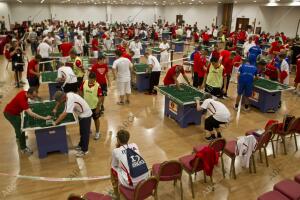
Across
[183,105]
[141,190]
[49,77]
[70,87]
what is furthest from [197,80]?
[141,190]

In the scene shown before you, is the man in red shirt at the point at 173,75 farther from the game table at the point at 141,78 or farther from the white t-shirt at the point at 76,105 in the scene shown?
the white t-shirt at the point at 76,105

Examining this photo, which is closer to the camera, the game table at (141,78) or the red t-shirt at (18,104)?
the red t-shirt at (18,104)

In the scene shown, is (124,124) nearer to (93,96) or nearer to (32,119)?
(93,96)

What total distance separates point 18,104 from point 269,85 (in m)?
6.53

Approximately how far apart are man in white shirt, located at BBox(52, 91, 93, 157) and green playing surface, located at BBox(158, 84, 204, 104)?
2.21m

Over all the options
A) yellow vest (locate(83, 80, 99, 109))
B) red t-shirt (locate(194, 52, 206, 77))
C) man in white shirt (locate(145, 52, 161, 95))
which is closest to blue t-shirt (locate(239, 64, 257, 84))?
red t-shirt (locate(194, 52, 206, 77))

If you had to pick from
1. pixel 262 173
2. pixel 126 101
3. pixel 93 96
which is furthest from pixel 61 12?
pixel 262 173

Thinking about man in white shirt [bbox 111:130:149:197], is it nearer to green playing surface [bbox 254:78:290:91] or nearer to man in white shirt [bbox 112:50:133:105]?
man in white shirt [bbox 112:50:133:105]

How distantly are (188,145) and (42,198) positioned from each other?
120 inches

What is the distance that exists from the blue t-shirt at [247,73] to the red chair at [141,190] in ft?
16.1

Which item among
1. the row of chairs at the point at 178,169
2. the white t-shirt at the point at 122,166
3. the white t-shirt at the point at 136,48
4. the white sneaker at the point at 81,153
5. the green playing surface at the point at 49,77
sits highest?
the white t-shirt at the point at 136,48

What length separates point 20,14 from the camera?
28641 millimetres

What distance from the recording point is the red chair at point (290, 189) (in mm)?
3409

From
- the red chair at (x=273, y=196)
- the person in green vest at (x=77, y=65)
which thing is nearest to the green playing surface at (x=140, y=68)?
the person in green vest at (x=77, y=65)
